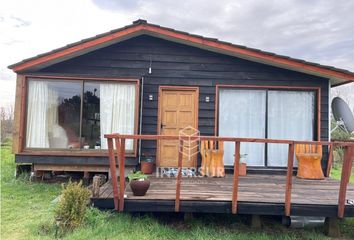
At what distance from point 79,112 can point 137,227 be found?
3.24 meters

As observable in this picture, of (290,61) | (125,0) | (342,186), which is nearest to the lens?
(342,186)

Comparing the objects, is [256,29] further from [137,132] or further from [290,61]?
[137,132]

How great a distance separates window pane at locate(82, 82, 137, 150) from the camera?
6.05 m

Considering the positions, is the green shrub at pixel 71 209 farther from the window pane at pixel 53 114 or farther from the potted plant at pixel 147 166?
the window pane at pixel 53 114

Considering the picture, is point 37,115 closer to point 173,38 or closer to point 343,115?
point 173,38

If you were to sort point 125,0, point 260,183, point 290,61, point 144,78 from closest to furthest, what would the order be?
point 260,183 → point 290,61 → point 144,78 → point 125,0

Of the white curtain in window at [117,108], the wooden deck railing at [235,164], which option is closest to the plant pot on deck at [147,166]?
the white curtain in window at [117,108]

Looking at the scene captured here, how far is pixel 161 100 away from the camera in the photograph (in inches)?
246

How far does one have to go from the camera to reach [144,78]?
624cm

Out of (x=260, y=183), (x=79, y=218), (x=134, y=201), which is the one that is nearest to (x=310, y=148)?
(x=260, y=183)

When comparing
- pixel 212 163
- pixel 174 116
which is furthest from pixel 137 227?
pixel 174 116

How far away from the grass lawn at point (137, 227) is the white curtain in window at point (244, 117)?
2.04m

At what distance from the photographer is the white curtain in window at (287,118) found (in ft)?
20.6

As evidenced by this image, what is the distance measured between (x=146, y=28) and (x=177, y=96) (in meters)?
1.60
